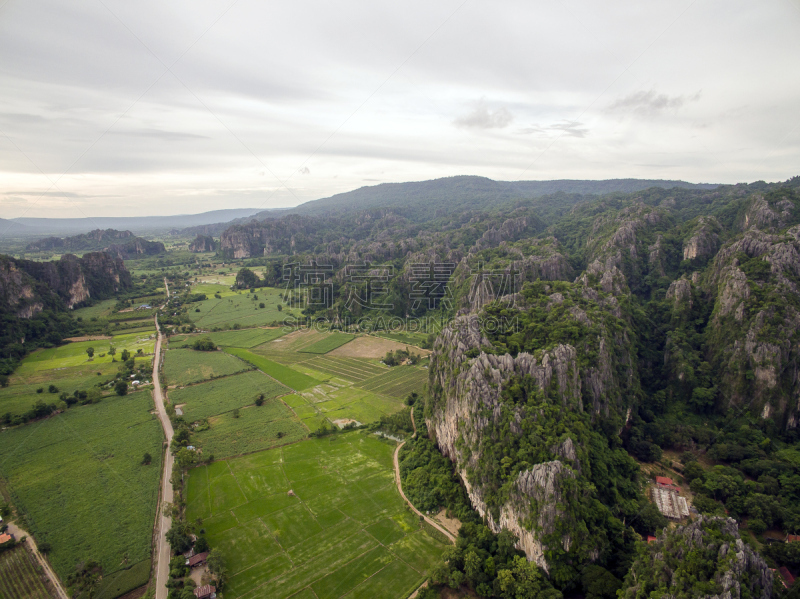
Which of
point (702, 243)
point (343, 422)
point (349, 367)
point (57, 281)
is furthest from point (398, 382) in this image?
point (57, 281)

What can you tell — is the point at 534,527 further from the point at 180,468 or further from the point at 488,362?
the point at 180,468

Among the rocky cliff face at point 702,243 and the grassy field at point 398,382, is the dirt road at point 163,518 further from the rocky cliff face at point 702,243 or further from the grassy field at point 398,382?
the rocky cliff face at point 702,243

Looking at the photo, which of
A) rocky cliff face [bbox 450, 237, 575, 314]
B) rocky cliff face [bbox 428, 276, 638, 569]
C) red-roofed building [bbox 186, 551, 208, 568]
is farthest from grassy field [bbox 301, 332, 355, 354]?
red-roofed building [bbox 186, 551, 208, 568]

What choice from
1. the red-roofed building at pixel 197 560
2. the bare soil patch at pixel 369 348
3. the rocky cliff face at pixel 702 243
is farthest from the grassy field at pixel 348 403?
the rocky cliff face at pixel 702 243

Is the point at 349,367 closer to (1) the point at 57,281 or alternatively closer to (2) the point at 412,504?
(2) the point at 412,504

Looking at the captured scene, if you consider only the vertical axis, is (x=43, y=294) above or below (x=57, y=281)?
below

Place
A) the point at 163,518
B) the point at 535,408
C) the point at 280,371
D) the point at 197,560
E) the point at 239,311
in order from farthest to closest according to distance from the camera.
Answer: the point at 239,311, the point at 280,371, the point at 163,518, the point at 535,408, the point at 197,560
